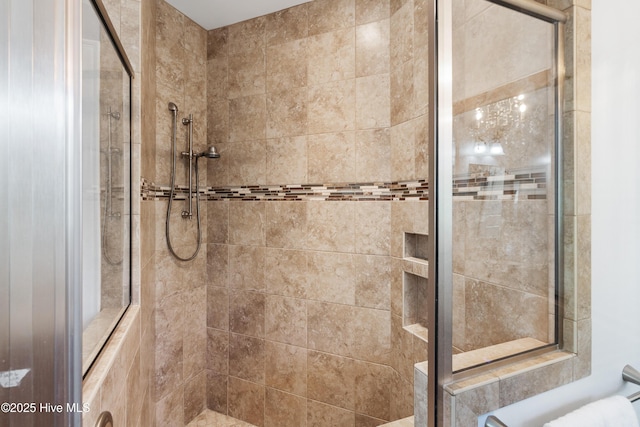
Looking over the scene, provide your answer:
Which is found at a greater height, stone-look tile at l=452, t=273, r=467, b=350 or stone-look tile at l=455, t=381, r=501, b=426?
stone-look tile at l=452, t=273, r=467, b=350

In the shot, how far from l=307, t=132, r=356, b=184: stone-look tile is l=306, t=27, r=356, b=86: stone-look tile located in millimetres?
366

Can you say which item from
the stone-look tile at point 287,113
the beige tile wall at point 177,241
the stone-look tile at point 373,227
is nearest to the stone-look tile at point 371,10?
the stone-look tile at point 287,113

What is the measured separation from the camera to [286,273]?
1.97 meters

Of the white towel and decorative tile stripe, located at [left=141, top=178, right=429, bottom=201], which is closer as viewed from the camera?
the white towel

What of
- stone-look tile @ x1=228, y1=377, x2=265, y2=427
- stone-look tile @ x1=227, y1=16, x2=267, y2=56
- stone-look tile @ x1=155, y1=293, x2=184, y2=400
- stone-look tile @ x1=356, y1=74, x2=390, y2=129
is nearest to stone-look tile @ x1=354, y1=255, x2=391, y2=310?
stone-look tile @ x1=356, y1=74, x2=390, y2=129

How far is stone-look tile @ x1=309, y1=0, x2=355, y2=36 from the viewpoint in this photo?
1.77 meters

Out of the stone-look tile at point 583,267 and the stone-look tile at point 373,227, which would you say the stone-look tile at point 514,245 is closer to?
the stone-look tile at point 583,267

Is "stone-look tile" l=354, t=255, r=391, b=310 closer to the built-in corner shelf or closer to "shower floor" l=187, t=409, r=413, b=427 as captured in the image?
the built-in corner shelf

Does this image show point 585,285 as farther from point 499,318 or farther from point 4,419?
point 4,419

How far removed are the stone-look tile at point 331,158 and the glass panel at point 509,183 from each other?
3.18 ft

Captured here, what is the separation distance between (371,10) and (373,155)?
0.85m

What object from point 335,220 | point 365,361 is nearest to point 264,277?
point 335,220

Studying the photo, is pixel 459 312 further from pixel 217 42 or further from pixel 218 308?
pixel 217 42

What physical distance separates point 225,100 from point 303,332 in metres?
1.75
